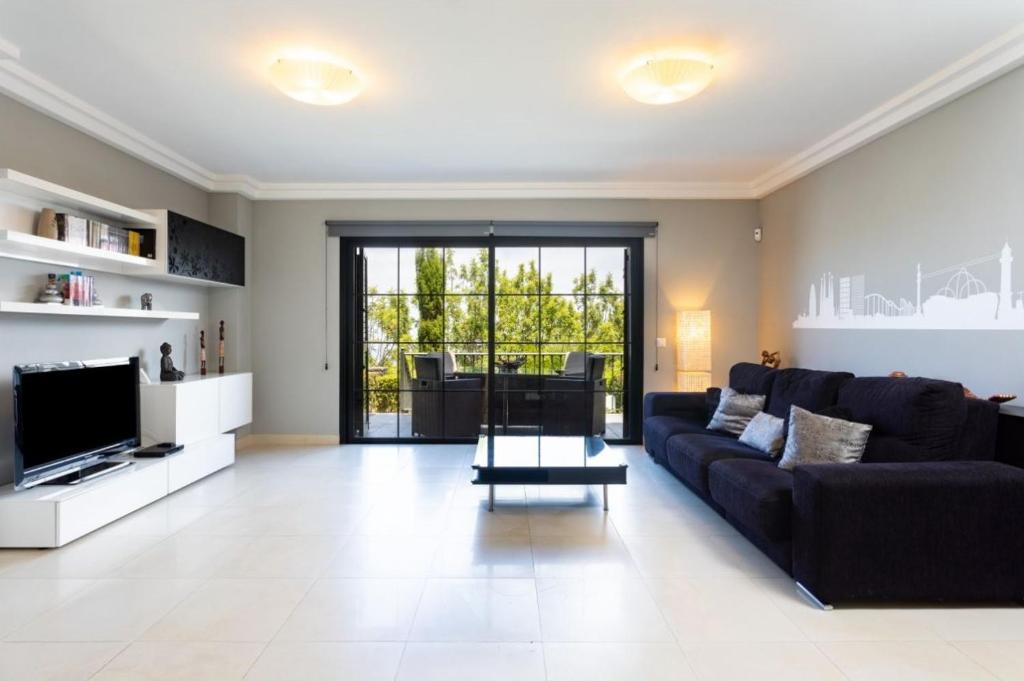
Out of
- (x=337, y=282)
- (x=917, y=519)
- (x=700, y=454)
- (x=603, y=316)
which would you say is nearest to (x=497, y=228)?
(x=603, y=316)

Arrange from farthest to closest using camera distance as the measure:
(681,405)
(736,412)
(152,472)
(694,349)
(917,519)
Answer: (694,349)
(681,405)
(736,412)
(152,472)
(917,519)

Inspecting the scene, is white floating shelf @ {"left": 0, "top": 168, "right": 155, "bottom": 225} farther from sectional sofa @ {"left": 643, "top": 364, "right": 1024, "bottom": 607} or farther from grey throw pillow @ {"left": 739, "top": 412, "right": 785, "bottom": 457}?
grey throw pillow @ {"left": 739, "top": 412, "right": 785, "bottom": 457}

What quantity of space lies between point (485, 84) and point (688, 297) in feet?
10.4

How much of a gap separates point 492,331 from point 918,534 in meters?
3.84

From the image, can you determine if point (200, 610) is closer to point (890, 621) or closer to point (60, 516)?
point (60, 516)

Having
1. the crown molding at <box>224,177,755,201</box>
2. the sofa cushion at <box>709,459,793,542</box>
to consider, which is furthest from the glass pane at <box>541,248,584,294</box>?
the sofa cushion at <box>709,459,793,542</box>

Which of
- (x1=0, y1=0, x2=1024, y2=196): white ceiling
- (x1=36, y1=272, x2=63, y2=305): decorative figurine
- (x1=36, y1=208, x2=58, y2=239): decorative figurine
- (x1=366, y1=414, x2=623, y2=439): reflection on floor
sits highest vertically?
(x1=0, y1=0, x2=1024, y2=196): white ceiling

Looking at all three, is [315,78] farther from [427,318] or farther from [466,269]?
[427,318]

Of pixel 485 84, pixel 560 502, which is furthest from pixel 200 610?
pixel 485 84

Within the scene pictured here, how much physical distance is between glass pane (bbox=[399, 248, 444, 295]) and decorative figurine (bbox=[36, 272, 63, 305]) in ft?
9.26

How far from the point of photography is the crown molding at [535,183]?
111 inches

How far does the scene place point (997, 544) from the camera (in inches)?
86.6

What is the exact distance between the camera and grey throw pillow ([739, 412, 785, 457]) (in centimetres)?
331

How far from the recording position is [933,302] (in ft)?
Result: 10.4
